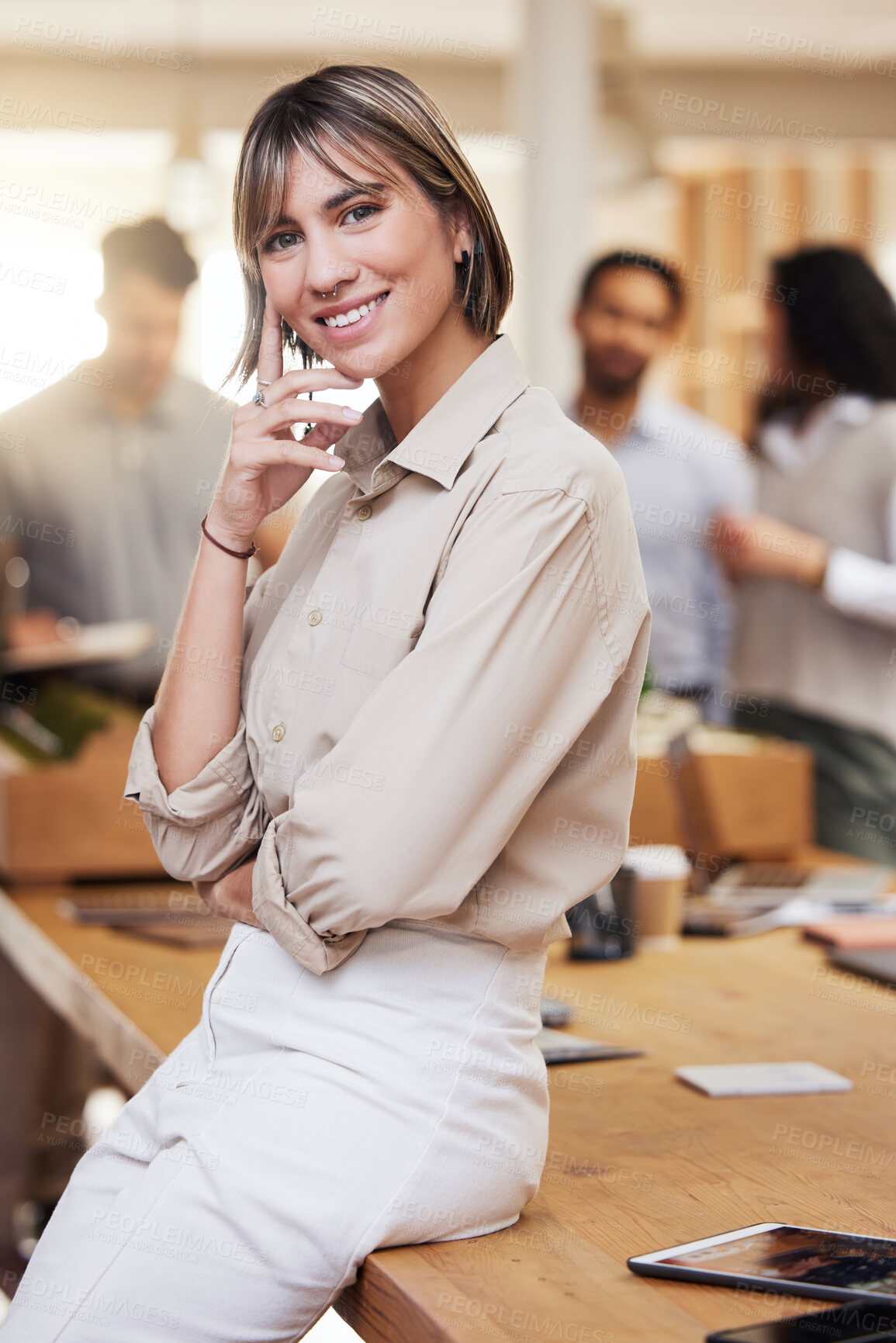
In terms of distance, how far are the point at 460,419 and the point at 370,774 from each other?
0.31 metres

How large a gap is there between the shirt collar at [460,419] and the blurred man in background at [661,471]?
2.01m

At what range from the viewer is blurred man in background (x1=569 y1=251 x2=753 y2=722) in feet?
10.7

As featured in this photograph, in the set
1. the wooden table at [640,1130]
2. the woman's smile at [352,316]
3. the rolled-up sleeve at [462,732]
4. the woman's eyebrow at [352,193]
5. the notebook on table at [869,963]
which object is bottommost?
the notebook on table at [869,963]

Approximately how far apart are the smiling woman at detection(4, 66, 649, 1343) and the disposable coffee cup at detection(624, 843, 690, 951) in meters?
0.82

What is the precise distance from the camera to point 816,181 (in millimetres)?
7379

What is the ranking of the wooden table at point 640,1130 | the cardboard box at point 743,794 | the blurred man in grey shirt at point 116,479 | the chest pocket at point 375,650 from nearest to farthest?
the wooden table at point 640,1130 → the chest pocket at point 375,650 → the cardboard box at point 743,794 → the blurred man in grey shirt at point 116,479

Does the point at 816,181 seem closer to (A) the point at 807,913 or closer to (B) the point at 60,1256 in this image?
(A) the point at 807,913

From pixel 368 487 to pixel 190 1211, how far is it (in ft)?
1.84

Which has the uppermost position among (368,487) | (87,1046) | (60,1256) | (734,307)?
(734,307)

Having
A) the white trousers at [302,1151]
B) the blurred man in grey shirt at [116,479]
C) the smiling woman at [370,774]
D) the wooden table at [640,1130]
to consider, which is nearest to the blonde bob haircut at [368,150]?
the smiling woman at [370,774]

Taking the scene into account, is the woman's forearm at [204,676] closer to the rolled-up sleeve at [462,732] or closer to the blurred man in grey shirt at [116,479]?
the rolled-up sleeve at [462,732]

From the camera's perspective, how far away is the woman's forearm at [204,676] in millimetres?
1199

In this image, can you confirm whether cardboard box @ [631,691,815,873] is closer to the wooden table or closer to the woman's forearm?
the wooden table

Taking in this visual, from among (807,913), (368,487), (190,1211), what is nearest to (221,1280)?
(190,1211)
